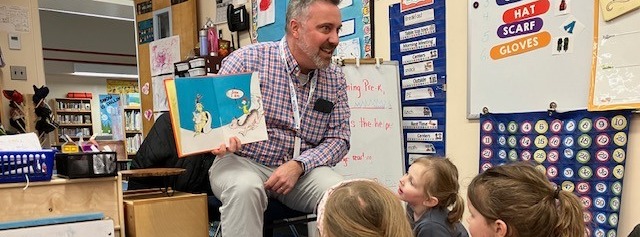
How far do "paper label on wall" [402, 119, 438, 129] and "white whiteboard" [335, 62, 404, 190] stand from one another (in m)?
0.10

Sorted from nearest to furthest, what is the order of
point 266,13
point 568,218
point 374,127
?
1. point 568,218
2. point 374,127
3. point 266,13

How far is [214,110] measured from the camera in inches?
60.4

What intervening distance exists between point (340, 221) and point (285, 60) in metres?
0.87

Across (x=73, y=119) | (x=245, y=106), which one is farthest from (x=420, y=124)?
(x=73, y=119)

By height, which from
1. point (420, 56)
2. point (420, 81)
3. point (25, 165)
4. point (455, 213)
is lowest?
point (455, 213)

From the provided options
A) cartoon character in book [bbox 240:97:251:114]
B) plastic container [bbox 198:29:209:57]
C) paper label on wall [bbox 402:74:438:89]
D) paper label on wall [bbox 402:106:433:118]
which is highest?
plastic container [bbox 198:29:209:57]

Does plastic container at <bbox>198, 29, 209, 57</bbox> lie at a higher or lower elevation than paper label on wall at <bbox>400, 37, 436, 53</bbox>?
higher

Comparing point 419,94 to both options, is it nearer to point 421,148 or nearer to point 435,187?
point 421,148

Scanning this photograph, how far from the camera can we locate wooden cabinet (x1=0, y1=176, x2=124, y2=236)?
1.39 metres

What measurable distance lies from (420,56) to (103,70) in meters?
7.47

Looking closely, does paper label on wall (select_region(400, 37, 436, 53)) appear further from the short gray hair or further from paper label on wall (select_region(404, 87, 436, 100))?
the short gray hair

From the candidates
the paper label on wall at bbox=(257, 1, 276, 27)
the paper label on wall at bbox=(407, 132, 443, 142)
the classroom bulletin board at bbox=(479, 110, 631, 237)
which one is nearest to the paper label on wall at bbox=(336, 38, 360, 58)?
the paper label on wall at bbox=(407, 132, 443, 142)

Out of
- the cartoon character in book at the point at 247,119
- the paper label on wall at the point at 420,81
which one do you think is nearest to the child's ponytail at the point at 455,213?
the cartoon character in book at the point at 247,119

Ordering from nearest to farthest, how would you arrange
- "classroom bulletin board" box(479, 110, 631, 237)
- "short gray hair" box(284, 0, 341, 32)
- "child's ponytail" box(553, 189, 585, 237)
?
"child's ponytail" box(553, 189, 585, 237), "short gray hair" box(284, 0, 341, 32), "classroom bulletin board" box(479, 110, 631, 237)
